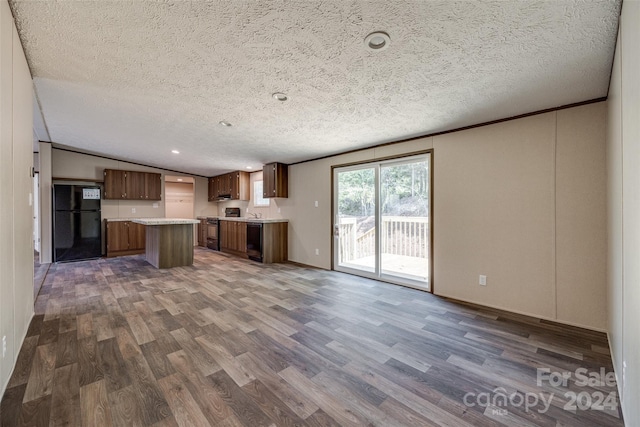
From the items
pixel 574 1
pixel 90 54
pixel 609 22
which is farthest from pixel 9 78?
pixel 609 22

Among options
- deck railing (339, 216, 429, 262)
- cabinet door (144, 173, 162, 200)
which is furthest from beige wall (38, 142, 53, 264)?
deck railing (339, 216, 429, 262)

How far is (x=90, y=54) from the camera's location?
82.2 inches

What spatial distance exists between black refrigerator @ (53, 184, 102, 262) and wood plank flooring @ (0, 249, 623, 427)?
9.54 ft

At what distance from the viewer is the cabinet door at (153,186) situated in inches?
273

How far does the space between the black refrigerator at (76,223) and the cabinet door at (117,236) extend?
17cm

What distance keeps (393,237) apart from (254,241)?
10.3 feet

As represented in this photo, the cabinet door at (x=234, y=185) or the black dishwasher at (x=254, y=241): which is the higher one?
the cabinet door at (x=234, y=185)

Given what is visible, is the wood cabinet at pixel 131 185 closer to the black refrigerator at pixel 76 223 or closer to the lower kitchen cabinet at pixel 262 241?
the black refrigerator at pixel 76 223

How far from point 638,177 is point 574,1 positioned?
102 centimetres

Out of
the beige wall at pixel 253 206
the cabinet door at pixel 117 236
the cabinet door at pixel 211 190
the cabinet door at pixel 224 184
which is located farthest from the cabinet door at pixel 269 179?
the cabinet door at pixel 117 236

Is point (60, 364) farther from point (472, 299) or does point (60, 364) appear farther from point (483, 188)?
point (483, 188)

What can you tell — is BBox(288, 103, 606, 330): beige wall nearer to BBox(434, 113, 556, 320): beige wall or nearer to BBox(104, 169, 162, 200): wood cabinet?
BBox(434, 113, 556, 320): beige wall

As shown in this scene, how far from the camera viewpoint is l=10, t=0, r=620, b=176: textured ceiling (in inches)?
61.3

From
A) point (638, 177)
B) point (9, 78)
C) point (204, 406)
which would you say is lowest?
point (204, 406)
